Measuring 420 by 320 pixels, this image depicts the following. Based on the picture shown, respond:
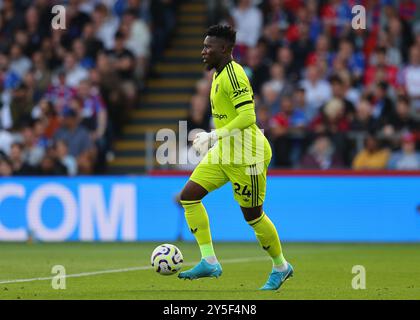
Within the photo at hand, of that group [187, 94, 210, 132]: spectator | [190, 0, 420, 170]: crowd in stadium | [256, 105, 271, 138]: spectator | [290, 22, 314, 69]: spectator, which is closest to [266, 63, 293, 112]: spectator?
[190, 0, 420, 170]: crowd in stadium

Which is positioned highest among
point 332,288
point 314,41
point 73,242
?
point 314,41

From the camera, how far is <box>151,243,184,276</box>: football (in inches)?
434

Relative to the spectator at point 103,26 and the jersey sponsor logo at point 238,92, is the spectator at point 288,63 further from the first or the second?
the jersey sponsor logo at point 238,92

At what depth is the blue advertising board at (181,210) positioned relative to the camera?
1816 centimetres

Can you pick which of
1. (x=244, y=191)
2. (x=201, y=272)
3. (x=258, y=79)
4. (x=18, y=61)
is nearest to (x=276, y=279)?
Result: (x=201, y=272)

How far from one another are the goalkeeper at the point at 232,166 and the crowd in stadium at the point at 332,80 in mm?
7974

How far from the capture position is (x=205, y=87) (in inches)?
796

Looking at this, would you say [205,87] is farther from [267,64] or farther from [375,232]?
[375,232]

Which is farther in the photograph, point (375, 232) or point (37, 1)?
point (37, 1)

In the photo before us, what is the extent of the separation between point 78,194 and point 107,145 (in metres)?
2.43
